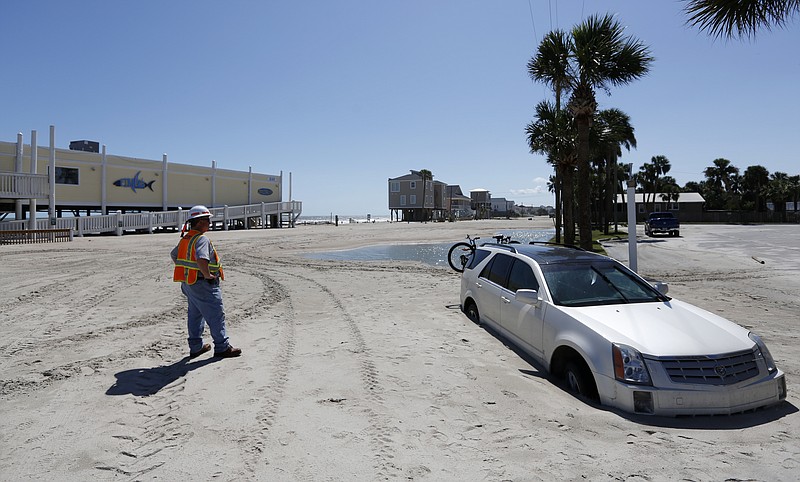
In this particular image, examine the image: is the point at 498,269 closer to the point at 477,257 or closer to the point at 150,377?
the point at 477,257

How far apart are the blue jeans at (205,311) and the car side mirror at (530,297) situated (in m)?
3.49

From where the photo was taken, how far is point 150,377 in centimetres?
521

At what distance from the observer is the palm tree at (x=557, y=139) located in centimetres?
2202

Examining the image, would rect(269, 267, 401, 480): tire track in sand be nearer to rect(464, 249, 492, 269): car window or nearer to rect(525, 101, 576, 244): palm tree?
rect(464, 249, 492, 269): car window

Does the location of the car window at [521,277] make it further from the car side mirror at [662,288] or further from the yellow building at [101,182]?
the yellow building at [101,182]

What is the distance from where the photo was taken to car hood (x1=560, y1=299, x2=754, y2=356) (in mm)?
4202

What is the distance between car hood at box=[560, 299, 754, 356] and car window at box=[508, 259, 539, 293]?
840mm

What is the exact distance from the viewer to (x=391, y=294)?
1086 centimetres

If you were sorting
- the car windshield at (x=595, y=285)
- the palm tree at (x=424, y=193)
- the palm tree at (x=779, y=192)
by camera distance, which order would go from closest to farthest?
the car windshield at (x=595, y=285)
the palm tree at (x=779, y=192)
the palm tree at (x=424, y=193)

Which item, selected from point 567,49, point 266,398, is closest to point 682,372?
point 266,398

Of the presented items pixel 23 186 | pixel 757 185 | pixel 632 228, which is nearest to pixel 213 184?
pixel 23 186

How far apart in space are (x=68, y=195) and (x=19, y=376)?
34.1 m

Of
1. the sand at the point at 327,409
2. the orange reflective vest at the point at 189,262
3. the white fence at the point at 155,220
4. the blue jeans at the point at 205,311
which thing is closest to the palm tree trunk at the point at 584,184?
the sand at the point at 327,409

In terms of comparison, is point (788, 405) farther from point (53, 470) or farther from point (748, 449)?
point (53, 470)
